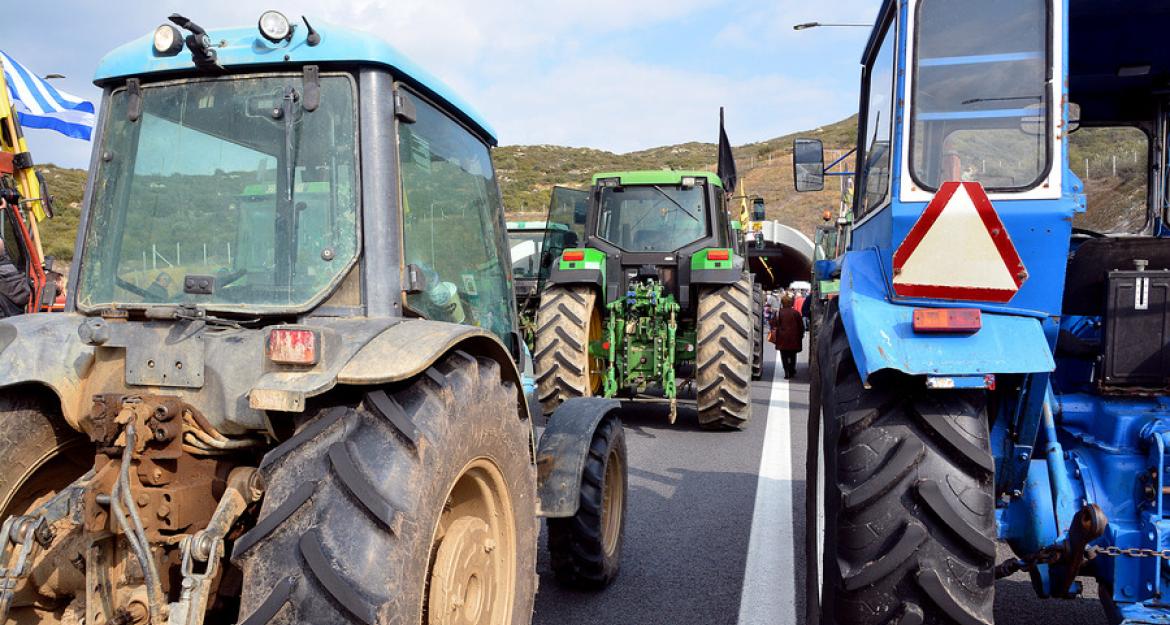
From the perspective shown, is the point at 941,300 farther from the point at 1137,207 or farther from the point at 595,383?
the point at 595,383

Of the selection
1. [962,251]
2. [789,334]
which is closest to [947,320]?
[962,251]

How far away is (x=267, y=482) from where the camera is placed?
2.08 metres

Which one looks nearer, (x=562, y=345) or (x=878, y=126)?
(x=878, y=126)

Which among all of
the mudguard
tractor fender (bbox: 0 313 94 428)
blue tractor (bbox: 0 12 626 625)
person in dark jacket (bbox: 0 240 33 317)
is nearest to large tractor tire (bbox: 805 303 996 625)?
the mudguard

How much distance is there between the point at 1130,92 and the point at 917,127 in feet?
8.09

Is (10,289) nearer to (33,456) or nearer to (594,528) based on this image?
(33,456)

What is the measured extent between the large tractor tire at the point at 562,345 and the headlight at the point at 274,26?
5.89 metres

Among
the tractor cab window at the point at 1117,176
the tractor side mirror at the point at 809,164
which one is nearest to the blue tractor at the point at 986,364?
the tractor side mirror at the point at 809,164

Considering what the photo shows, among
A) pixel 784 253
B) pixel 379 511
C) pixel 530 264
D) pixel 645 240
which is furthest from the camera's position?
pixel 784 253

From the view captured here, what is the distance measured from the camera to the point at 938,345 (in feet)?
8.14

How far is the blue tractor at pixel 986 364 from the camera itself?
2432 mm

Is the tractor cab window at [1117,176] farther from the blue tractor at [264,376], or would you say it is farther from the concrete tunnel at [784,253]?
the concrete tunnel at [784,253]

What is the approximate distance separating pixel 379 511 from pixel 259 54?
1.51 m

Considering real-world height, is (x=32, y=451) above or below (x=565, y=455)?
above
